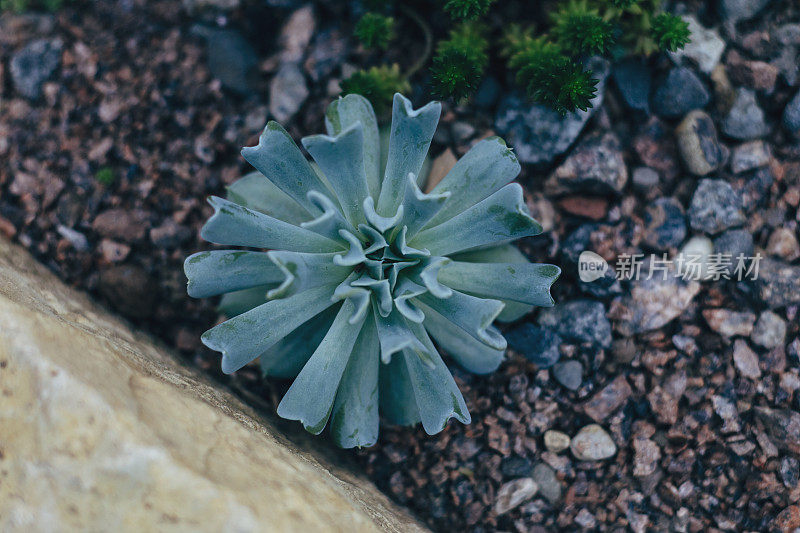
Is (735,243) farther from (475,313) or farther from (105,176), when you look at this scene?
(105,176)

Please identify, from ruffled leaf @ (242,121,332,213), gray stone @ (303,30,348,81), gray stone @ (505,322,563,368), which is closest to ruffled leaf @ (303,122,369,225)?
ruffled leaf @ (242,121,332,213)

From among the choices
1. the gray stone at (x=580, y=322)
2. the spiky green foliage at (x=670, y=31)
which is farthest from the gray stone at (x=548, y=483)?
the spiky green foliage at (x=670, y=31)

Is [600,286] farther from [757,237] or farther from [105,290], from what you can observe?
[105,290]

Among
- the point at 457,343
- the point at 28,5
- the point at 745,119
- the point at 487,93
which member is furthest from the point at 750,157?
the point at 28,5

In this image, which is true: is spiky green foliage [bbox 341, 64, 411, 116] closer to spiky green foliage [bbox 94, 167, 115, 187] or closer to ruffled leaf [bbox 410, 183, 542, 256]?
ruffled leaf [bbox 410, 183, 542, 256]

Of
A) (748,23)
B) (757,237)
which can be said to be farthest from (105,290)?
(748,23)
